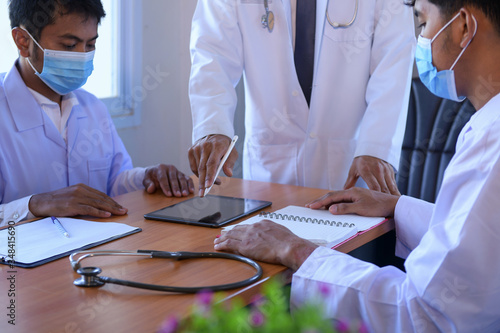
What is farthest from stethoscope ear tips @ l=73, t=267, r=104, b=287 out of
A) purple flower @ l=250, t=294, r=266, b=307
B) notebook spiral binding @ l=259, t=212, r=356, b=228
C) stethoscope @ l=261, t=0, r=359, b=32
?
stethoscope @ l=261, t=0, r=359, b=32

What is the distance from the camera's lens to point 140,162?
2.97 metres

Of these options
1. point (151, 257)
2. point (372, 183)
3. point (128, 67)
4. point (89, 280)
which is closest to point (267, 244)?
point (151, 257)

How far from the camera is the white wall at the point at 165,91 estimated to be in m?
2.92

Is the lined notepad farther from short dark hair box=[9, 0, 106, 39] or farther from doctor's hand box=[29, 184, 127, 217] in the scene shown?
short dark hair box=[9, 0, 106, 39]

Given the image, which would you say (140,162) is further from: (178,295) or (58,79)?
(178,295)

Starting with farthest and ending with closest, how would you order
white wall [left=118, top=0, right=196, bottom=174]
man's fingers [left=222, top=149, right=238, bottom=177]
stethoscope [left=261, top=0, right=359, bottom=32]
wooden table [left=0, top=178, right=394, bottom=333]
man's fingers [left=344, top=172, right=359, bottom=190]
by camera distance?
1. white wall [left=118, top=0, right=196, bottom=174]
2. stethoscope [left=261, top=0, right=359, bottom=32]
3. man's fingers [left=344, top=172, right=359, bottom=190]
4. man's fingers [left=222, top=149, right=238, bottom=177]
5. wooden table [left=0, top=178, right=394, bottom=333]

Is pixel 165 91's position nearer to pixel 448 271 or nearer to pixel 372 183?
pixel 372 183

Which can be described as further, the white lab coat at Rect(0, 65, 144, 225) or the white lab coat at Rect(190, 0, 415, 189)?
the white lab coat at Rect(190, 0, 415, 189)

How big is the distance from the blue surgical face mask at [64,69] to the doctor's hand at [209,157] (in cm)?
44

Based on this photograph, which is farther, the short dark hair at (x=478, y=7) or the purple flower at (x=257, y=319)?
the short dark hair at (x=478, y=7)

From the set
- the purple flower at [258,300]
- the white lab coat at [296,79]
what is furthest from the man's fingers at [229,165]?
the purple flower at [258,300]

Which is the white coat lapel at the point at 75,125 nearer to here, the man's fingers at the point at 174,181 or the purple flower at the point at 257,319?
the man's fingers at the point at 174,181

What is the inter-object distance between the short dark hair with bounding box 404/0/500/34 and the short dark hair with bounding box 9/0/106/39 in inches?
43.0

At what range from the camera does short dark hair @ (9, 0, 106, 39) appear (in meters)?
1.78
